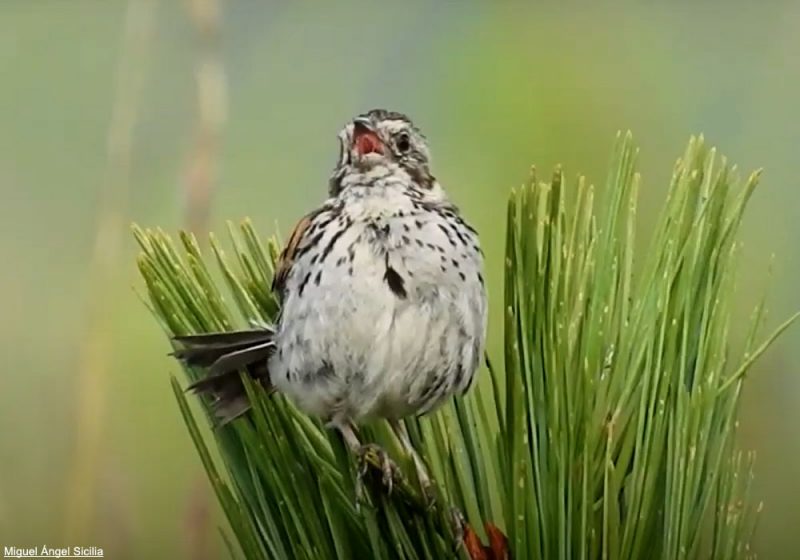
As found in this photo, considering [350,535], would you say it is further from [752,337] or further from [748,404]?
[748,404]

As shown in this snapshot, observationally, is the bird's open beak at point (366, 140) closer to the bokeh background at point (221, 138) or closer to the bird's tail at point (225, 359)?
the bird's tail at point (225, 359)

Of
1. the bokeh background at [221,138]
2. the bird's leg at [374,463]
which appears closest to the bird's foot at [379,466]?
the bird's leg at [374,463]

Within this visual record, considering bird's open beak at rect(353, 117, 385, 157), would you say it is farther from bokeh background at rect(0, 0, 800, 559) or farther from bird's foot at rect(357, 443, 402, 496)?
bokeh background at rect(0, 0, 800, 559)

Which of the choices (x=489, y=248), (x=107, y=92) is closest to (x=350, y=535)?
(x=489, y=248)

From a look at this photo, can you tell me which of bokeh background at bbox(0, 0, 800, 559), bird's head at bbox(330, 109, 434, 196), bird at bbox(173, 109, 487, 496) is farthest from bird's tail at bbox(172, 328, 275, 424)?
bokeh background at bbox(0, 0, 800, 559)

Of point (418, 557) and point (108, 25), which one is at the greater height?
point (108, 25)

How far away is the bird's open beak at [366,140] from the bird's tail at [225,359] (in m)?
0.13

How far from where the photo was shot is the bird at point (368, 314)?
0.62 m

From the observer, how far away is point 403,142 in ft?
2.29

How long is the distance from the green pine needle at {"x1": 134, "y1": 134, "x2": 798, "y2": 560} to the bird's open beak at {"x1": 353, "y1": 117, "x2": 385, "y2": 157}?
Result: 0.44 ft

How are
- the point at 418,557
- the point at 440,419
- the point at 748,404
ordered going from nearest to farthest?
the point at 418,557 → the point at 440,419 → the point at 748,404

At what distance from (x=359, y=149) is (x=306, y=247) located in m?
0.07

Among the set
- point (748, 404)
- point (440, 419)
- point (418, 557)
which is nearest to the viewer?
point (418, 557)

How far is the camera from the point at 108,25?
104 cm
